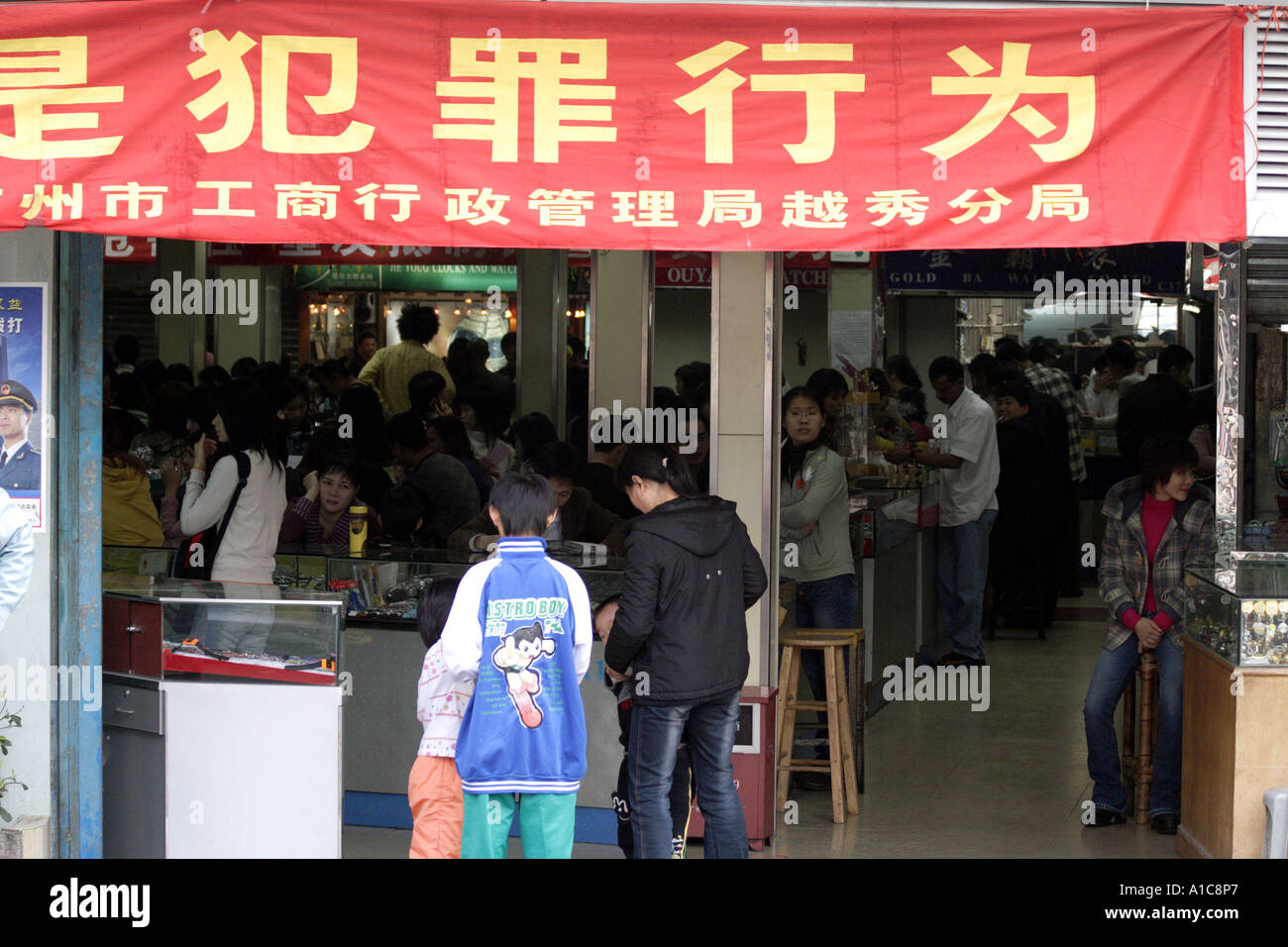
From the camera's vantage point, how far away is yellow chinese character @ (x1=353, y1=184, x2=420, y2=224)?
461 cm

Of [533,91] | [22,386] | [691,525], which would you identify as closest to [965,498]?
[691,525]

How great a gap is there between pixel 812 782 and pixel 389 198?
381 cm

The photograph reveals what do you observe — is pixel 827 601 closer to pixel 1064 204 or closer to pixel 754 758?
pixel 754 758

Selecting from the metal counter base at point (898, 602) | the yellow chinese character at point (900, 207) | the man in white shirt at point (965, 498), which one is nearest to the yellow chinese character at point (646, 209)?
the yellow chinese character at point (900, 207)

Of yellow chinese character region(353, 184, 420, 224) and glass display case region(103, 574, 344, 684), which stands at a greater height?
yellow chinese character region(353, 184, 420, 224)

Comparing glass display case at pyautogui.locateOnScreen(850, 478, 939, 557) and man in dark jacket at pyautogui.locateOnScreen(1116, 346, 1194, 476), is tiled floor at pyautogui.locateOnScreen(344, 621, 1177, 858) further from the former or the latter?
man in dark jacket at pyautogui.locateOnScreen(1116, 346, 1194, 476)

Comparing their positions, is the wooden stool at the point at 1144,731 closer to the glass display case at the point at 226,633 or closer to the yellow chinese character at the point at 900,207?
the yellow chinese character at the point at 900,207

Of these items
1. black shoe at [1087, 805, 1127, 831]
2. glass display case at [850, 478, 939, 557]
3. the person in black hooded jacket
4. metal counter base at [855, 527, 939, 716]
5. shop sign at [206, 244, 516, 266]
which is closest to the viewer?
the person in black hooded jacket

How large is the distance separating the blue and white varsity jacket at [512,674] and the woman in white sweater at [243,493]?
215 cm

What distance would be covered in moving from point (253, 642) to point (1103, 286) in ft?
31.3

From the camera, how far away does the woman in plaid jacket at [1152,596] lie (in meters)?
6.23

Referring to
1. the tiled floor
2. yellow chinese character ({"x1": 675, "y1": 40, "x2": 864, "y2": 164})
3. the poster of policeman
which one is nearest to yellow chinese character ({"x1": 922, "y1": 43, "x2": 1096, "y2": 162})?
yellow chinese character ({"x1": 675, "y1": 40, "x2": 864, "y2": 164})

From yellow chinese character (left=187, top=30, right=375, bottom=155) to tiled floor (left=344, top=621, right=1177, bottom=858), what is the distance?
9.59ft

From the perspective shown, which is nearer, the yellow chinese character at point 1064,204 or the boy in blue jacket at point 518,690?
the boy in blue jacket at point 518,690
